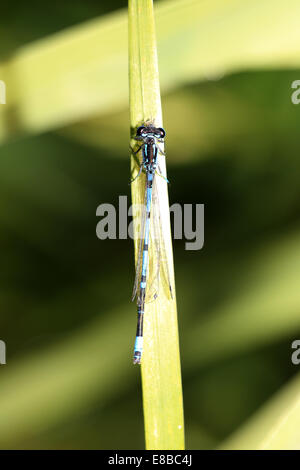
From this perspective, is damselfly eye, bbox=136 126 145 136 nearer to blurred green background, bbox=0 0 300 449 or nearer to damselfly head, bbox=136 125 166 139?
damselfly head, bbox=136 125 166 139

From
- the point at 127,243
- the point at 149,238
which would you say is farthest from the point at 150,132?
the point at 127,243

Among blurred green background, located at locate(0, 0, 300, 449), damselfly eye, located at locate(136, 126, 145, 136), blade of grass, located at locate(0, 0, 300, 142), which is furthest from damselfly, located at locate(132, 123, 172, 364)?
blurred green background, located at locate(0, 0, 300, 449)

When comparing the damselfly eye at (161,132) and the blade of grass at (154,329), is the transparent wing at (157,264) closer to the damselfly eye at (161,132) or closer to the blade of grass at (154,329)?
the blade of grass at (154,329)

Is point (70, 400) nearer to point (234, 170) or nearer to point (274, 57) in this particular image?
point (234, 170)

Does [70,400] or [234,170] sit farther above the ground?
[234,170]

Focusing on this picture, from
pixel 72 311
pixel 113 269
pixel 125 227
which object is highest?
pixel 125 227

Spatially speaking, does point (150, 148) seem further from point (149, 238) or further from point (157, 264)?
point (157, 264)

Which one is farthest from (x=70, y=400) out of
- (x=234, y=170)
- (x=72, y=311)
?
(x=234, y=170)

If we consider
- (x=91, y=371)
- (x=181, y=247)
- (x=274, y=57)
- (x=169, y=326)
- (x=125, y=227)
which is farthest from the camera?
(x=181, y=247)
